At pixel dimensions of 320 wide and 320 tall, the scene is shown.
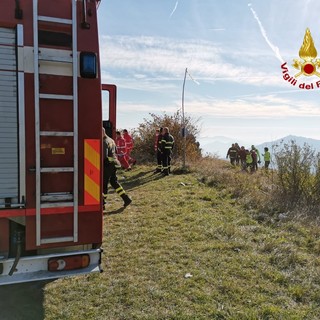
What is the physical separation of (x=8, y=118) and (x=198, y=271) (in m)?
3.07

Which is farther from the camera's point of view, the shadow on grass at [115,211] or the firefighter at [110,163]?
the shadow on grass at [115,211]

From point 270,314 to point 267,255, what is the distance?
1.53m

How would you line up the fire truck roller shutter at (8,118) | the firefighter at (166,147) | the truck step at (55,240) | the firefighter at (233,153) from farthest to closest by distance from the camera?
the firefighter at (233,153) → the firefighter at (166,147) → the truck step at (55,240) → the fire truck roller shutter at (8,118)

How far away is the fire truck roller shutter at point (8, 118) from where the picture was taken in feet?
9.48

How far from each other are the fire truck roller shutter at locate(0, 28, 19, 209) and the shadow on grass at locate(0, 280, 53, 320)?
1395mm

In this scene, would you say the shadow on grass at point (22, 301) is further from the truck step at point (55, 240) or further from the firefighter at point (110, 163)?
the firefighter at point (110, 163)

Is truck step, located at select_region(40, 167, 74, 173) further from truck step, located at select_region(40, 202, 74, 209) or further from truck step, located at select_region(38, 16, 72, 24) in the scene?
truck step, located at select_region(38, 16, 72, 24)

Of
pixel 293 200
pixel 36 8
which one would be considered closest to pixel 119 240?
pixel 36 8

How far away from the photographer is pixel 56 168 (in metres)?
3.08

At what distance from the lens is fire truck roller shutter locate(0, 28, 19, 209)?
2891 millimetres

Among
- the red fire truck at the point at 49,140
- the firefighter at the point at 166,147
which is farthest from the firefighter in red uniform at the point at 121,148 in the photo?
the red fire truck at the point at 49,140

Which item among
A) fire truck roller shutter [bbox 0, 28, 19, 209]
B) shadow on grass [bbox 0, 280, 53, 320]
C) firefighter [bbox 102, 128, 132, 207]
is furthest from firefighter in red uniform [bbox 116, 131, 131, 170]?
fire truck roller shutter [bbox 0, 28, 19, 209]

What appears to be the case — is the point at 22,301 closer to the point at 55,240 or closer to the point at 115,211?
the point at 55,240

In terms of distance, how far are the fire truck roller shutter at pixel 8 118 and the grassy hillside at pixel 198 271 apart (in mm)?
1574
